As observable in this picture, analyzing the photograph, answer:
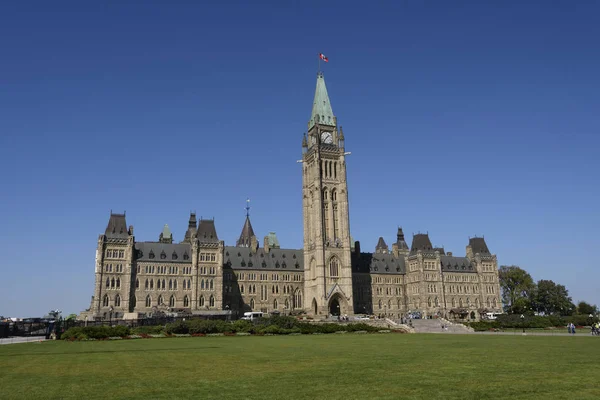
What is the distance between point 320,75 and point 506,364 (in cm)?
11524

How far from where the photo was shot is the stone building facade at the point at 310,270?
10606cm

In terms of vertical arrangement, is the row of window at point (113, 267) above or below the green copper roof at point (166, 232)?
below

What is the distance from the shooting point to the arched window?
118312mm

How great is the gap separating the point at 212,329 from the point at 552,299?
101 meters

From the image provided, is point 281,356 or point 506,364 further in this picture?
point 281,356

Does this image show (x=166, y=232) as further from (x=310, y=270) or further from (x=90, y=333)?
(x=90, y=333)

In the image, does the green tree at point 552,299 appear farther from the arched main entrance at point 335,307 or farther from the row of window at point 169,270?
the row of window at point 169,270

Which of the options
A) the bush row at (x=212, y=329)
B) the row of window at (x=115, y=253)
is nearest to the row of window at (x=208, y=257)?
the row of window at (x=115, y=253)

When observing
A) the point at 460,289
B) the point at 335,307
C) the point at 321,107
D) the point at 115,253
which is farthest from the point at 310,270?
the point at 460,289

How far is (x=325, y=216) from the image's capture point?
398 feet

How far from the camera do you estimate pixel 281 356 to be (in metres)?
27.4

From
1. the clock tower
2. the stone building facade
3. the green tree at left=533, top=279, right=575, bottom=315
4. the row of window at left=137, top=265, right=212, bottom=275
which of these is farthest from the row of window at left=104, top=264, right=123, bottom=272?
the green tree at left=533, top=279, right=575, bottom=315

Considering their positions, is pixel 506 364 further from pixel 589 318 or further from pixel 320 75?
pixel 320 75

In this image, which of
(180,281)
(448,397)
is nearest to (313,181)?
(180,281)
